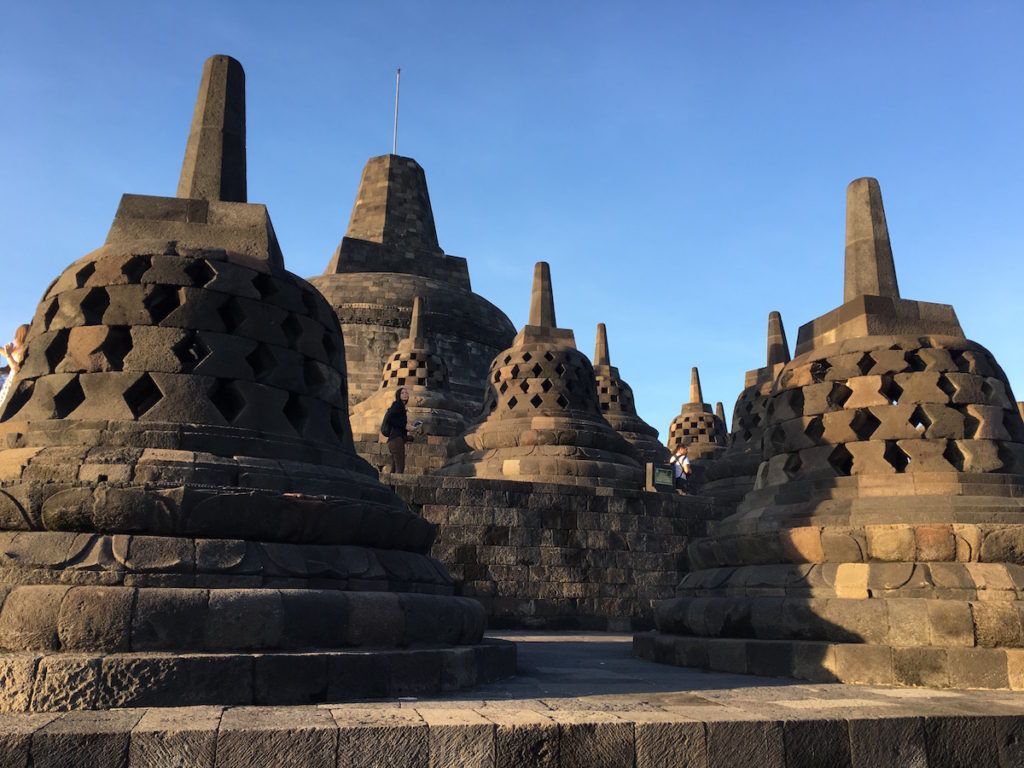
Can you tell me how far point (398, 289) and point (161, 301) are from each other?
2435 cm

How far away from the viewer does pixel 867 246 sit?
7.76m

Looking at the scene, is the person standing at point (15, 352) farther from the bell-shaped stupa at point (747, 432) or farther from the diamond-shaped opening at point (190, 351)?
the bell-shaped stupa at point (747, 432)

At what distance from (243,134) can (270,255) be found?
4.66 feet

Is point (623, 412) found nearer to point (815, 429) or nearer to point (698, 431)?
point (698, 431)

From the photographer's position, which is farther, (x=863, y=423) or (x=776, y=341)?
(x=776, y=341)

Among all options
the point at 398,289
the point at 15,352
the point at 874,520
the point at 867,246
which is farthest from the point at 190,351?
the point at 398,289

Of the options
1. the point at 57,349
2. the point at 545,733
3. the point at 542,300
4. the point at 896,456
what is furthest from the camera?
the point at 542,300

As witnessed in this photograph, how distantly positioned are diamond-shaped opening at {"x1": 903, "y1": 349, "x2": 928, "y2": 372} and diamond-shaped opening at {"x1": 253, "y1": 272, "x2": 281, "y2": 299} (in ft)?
16.6

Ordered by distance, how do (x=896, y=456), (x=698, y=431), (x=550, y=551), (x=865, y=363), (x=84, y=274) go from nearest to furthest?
(x=84, y=274) < (x=896, y=456) < (x=865, y=363) < (x=550, y=551) < (x=698, y=431)

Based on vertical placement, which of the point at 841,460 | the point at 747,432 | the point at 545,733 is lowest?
the point at 545,733

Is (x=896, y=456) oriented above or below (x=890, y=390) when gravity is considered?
below

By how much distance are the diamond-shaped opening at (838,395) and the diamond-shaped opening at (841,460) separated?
365 millimetres

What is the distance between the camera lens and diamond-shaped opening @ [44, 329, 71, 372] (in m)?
5.39

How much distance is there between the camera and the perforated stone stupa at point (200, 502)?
3865 millimetres
